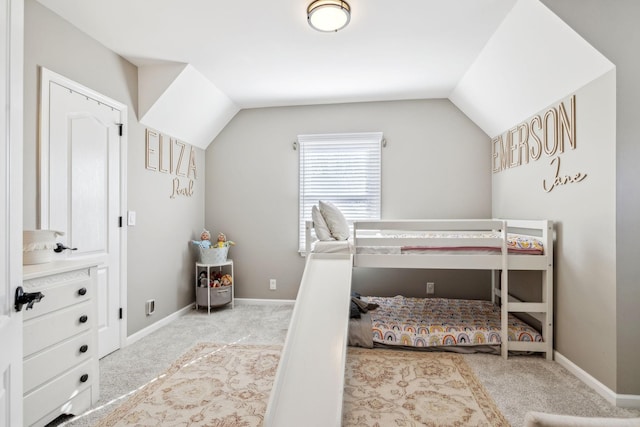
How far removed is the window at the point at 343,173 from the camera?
13.1ft

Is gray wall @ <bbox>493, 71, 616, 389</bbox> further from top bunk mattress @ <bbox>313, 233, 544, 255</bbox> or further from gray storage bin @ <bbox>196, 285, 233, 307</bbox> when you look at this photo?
gray storage bin @ <bbox>196, 285, 233, 307</bbox>

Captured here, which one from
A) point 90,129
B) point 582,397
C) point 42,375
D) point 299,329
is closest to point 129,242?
point 90,129

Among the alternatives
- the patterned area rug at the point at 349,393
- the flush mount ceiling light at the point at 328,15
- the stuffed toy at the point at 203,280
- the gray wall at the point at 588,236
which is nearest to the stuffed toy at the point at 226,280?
the stuffed toy at the point at 203,280

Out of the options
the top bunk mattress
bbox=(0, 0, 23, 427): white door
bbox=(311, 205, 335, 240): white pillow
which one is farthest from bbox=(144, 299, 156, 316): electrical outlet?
bbox=(0, 0, 23, 427): white door

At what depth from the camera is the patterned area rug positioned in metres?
1.82

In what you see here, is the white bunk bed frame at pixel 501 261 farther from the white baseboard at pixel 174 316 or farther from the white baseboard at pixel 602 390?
the white baseboard at pixel 174 316

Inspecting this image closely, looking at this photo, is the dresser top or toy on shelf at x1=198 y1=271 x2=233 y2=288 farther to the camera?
toy on shelf at x1=198 y1=271 x2=233 y2=288

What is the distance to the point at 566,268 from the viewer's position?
2.46 m

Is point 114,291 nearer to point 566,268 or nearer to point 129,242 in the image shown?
point 129,242

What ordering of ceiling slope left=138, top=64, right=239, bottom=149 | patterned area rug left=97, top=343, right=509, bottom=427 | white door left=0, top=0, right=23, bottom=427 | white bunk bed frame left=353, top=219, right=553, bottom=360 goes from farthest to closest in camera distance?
1. ceiling slope left=138, top=64, right=239, bottom=149
2. white bunk bed frame left=353, top=219, right=553, bottom=360
3. patterned area rug left=97, top=343, right=509, bottom=427
4. white door left=0, top=0, right=23, bottom=427

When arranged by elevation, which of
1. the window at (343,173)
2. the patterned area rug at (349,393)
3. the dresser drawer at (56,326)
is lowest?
the patterned area rug at (349,393)

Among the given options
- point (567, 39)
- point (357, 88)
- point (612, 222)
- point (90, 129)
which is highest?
point (357, 88)

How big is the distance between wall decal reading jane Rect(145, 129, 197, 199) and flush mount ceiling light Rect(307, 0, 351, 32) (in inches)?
76.4

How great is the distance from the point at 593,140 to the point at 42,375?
3.43 m
